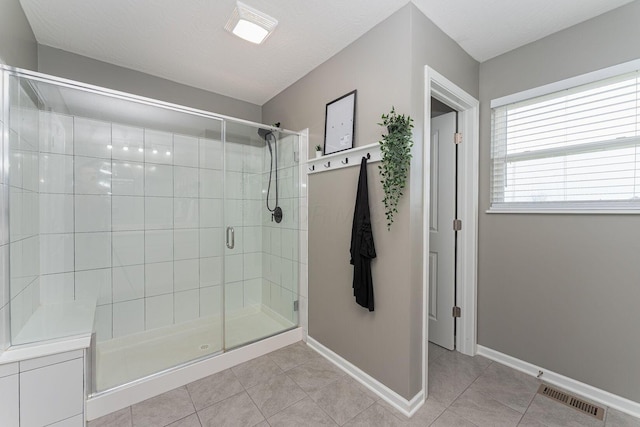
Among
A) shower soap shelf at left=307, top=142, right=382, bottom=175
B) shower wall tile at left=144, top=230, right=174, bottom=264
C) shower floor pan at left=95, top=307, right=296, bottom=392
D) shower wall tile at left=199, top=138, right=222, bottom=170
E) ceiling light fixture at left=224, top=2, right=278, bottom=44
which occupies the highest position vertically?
ceiling light fixture at left=224, top=2, right=278, bottom=44

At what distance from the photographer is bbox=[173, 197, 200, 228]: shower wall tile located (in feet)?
8.42

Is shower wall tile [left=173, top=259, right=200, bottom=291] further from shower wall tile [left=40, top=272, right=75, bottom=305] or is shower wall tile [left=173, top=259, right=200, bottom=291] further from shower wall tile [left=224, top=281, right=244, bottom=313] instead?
shower wall tile [left=40, top=272, right=75, bottom=305]

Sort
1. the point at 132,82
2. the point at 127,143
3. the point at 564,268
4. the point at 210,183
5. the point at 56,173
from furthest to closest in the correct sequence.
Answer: the point at 210,183 → the point at 132,82 → the point at 127,143 → the point at 56,173 → the point at 564,268

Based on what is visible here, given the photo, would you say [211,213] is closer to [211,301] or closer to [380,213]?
[211,301]

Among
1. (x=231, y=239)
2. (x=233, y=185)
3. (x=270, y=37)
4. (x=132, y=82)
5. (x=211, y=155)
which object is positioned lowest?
(x=231, y=239)

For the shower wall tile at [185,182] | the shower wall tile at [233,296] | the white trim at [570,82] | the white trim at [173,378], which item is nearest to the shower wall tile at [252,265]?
the shower wall tile at [233,296]

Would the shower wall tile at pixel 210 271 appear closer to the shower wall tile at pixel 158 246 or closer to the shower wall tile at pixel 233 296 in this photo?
the shower wall tile at pixel 233 296

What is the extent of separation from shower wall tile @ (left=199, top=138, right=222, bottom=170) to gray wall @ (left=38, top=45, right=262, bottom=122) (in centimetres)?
51

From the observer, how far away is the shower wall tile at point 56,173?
1.87 metres

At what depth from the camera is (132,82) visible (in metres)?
2.40

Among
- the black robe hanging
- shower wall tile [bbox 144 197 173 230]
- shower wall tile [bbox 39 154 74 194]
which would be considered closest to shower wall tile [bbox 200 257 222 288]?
shower wall tile [bbox 144 197 173 230]

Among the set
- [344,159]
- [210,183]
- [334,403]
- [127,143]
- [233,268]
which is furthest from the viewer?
[233,268]

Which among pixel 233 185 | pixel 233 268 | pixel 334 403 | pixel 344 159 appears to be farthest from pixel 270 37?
pixel 334 403

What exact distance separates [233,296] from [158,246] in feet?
2.85
